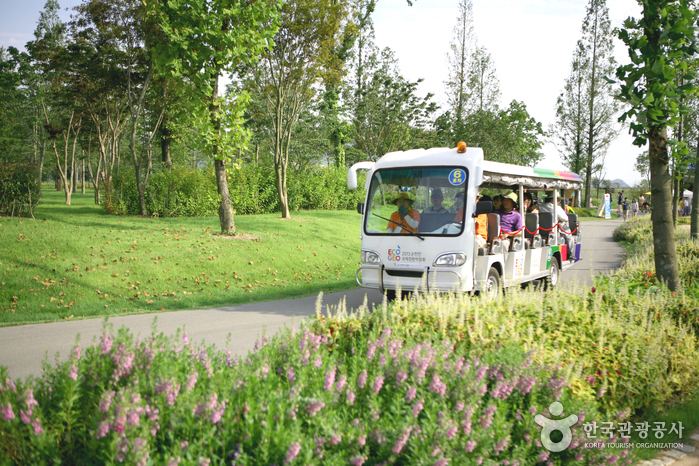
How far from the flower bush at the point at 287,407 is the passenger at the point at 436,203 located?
538 centimetres

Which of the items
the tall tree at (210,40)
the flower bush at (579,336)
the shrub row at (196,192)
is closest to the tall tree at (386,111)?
the shrub row at (196,192)

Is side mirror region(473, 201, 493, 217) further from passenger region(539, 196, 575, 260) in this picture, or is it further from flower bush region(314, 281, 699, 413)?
passenger region(539, 196, 575, 260)

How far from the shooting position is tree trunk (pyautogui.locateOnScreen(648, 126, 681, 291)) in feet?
22.6

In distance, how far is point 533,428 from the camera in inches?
130

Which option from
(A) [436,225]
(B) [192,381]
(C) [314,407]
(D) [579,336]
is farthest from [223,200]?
(C) [314,407]

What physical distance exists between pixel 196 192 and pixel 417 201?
1579 cm

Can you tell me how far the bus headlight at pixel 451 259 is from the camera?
865 cm

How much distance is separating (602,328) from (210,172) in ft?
69.6

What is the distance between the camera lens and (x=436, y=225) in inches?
355

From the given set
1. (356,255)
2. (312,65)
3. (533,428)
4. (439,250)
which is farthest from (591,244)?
(533,428)

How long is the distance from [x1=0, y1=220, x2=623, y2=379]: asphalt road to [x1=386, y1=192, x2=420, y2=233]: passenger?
1754mm

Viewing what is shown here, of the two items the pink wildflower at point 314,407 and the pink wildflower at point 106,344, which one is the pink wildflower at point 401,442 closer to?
the pink wildflower at point 314,407

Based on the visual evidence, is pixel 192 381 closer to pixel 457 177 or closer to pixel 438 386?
pixel 438 386

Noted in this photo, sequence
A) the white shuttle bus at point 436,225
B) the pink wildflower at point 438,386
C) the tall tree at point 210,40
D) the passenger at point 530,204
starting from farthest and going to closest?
the tall tree at point 210,40, the passenger at point 530,204, the white shuttle bus at point 436,225, the pink wildflower at point 438,386
